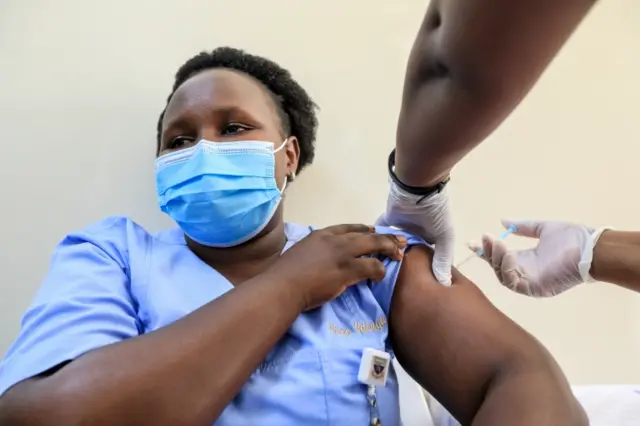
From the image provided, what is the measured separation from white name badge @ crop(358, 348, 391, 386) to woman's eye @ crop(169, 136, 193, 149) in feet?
1.85

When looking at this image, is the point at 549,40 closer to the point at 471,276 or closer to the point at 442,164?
the point at 442,164

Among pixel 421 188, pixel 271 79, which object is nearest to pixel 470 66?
pixel 421 188

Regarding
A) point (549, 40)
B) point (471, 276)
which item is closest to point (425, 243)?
point (471, 276)

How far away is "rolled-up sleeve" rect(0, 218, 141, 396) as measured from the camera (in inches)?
29.0

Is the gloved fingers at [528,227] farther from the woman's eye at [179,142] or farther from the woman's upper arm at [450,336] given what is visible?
the woman's eye at [179,142]

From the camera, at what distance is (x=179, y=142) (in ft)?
3.76

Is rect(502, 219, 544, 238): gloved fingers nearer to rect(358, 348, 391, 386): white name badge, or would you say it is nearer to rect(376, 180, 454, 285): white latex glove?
rect(376, 180, 454, 285): white latex glove

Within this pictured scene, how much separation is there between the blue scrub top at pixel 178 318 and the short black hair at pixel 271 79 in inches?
17.7

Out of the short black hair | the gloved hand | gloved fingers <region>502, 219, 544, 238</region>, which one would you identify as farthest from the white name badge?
the short black hair

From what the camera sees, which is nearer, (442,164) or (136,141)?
(442,164)

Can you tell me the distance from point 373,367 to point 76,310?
→ 0.48 m

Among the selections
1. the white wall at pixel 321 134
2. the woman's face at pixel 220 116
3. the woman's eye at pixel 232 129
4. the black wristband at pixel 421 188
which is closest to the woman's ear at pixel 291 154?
the woman's face at pixel 220 116

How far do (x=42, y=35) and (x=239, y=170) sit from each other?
2.81 feet

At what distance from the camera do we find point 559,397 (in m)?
0.80
